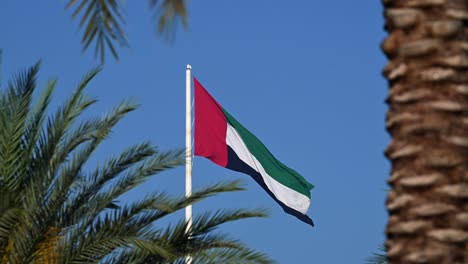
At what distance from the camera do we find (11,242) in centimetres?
1295

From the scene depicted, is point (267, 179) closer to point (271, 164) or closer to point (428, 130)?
point (271, 164)

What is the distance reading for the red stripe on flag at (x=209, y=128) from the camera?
66.3ft

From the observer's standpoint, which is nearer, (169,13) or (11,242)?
(169,13)

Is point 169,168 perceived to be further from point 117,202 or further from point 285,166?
point 285,166

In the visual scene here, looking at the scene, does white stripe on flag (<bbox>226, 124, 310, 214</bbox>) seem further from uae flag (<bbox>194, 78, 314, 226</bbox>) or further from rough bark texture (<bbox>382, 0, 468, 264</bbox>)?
rough bark texture (<bbox>382, 0, 468, 264</bbox>)

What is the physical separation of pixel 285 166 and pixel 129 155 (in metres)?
8.19

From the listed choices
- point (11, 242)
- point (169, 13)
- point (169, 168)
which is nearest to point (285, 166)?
point (169, 168)

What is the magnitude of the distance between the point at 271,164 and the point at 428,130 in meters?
15.2

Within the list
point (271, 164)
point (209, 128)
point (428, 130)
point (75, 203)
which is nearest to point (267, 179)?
point (271, 164)

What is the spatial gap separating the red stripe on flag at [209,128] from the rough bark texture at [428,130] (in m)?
13.8

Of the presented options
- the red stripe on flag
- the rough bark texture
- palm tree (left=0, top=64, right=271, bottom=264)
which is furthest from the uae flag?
the rough bark texture

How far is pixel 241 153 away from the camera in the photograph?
2059 cm

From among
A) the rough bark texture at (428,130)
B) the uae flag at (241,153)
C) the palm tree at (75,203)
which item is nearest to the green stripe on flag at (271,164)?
the uae flag at (241,153)

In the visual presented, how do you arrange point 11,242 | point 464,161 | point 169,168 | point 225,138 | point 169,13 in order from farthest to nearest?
1. point 225,138
2. point 169,168
3. point 11,242
4. point 169,13
5. point 464,161
